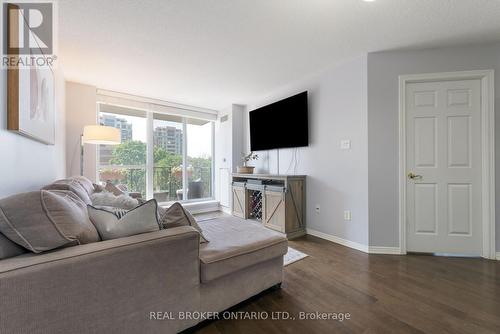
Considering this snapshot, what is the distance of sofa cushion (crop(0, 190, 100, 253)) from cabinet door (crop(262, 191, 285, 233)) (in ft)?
7.88

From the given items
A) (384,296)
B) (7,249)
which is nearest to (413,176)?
(384,296)

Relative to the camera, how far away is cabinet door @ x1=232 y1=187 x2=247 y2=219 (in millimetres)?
3938

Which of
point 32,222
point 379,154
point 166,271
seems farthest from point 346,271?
point 32,222

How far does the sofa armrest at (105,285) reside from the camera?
848 millimetres

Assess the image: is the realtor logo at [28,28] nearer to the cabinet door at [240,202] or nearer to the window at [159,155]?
the window at [159,155]

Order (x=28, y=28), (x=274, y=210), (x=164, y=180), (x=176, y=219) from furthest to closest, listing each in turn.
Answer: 1. (x=164, y=180)
2. (x=274, y=210)
3. (x=28, y=28)
4. (x=176, y=219)

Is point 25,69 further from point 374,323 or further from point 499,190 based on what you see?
point 499,190

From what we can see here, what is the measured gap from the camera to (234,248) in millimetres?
1445

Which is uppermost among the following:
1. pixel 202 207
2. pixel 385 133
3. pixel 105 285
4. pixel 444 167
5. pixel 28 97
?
pixel 28 97

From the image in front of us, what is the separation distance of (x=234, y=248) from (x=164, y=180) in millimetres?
3465

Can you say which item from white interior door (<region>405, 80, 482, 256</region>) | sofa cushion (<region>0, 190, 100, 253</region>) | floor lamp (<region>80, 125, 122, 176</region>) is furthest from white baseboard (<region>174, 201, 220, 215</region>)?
white interior door (<region>405, 80, 482, 256</region>)

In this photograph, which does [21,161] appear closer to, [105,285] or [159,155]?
[105,285]

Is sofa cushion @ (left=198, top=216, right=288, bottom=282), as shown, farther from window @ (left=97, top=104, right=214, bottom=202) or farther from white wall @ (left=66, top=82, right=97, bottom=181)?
window @ (left=97, top=104, right=214, bottom=202)

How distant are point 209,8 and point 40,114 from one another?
1.73m
